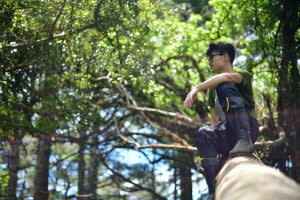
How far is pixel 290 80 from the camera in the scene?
1051 centimetres

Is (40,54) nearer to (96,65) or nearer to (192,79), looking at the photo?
(96,65)

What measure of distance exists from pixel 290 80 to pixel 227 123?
19.5 feet

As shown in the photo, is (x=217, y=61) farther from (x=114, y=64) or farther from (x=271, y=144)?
(x=271, y=144)

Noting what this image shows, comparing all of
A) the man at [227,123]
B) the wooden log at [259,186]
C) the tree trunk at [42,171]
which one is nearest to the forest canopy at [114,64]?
the man at [227,123]

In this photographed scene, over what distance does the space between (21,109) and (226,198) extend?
799cm

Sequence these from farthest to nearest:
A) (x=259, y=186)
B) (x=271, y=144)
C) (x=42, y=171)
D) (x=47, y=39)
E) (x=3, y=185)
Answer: (x=42, y=171), (x=3, y=185), (x=271, y=144), (x=47, y=39), (x=259, y=186)

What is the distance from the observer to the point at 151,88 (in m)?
10.6

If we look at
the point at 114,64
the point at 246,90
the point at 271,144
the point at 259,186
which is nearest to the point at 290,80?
the point at 271,144

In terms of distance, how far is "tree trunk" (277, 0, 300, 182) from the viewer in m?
10.2

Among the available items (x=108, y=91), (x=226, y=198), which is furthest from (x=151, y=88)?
(x=226, y=198)

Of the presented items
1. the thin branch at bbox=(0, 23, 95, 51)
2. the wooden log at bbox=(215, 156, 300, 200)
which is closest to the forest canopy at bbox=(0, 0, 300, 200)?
the thin branch at bbox=(0, 23, 95, 51)

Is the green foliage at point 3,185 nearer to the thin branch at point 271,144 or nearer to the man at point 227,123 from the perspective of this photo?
the thin branch at point 271,144

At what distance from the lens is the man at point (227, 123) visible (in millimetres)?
4961

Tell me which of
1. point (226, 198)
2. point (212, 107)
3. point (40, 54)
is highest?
point (40, 54)
